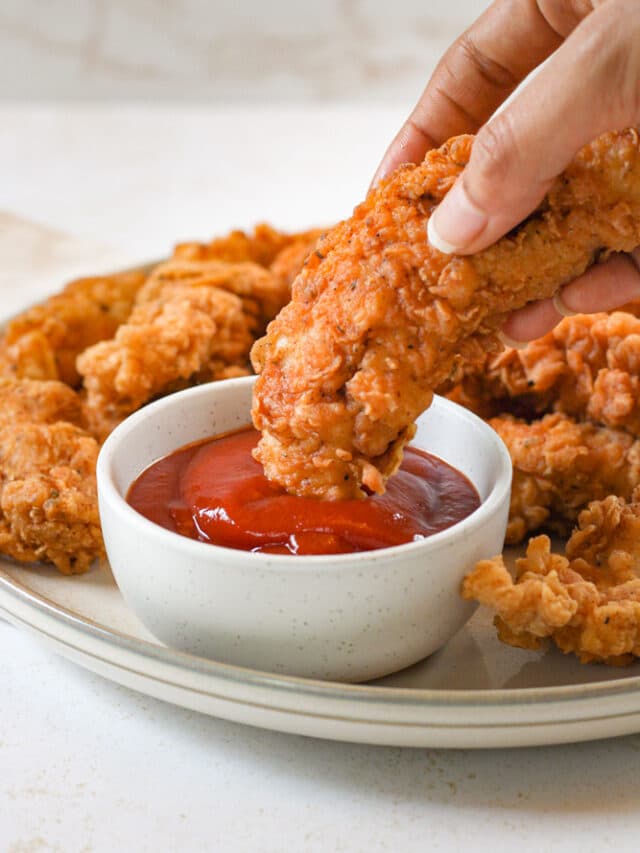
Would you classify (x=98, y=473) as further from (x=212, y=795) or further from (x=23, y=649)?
(x=212, y=795)

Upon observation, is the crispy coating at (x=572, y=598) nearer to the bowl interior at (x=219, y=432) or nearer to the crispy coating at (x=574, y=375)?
the bowl interior at (x=219, y=432)

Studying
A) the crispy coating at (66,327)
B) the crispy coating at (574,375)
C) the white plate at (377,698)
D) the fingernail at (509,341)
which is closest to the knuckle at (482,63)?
the crispy coating at (574,375)

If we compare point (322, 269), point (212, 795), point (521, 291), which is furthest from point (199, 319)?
point (212, 795)

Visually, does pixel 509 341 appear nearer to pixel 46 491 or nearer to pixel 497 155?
pixel 497 155

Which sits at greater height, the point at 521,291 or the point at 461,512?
the point at 521,291

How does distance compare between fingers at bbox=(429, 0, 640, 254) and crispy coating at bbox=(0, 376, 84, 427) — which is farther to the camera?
crispy coating at bbox=(0, 376, 84, 427)

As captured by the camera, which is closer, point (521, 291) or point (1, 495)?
point (521, 291)

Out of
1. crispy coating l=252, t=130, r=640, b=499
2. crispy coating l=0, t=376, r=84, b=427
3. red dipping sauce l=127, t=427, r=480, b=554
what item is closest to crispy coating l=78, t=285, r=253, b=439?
crispy coating l=0, t=376, r=84, b=427

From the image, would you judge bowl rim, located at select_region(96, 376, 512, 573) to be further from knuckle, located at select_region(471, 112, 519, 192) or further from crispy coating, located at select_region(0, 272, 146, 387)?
crispy coating, located at select_region(0, 272, 146, 387)
